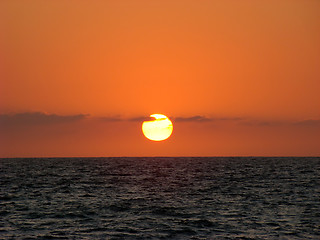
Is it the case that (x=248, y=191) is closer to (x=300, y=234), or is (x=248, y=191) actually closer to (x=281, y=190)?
(x=281, y=190)

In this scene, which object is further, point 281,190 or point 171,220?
point 281,190

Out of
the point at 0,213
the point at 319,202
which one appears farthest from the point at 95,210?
the point at 319,202

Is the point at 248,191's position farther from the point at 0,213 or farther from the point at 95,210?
the point at 0,213

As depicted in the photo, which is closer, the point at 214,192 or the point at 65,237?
the point at 65,237

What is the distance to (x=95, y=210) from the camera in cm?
3747

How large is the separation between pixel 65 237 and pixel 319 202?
24894 millimetres

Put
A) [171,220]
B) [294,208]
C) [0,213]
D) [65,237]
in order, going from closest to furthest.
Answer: [65,237] < [171,220] < [0,213] < [294,208]

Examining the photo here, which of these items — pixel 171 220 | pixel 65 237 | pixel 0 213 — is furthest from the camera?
pixel 0 213

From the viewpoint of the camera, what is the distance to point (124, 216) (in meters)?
34.8

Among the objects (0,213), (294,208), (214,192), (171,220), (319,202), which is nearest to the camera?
(171,220)

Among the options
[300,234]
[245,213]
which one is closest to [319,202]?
[245,213]

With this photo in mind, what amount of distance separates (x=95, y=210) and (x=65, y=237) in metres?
9.80

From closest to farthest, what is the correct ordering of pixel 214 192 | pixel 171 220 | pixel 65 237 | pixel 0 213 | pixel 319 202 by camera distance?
pixel 65 237, pixel 171 220, pixel 0 213, pixel 319 202, pixel 214 192

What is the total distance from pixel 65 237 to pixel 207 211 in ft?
43.6
